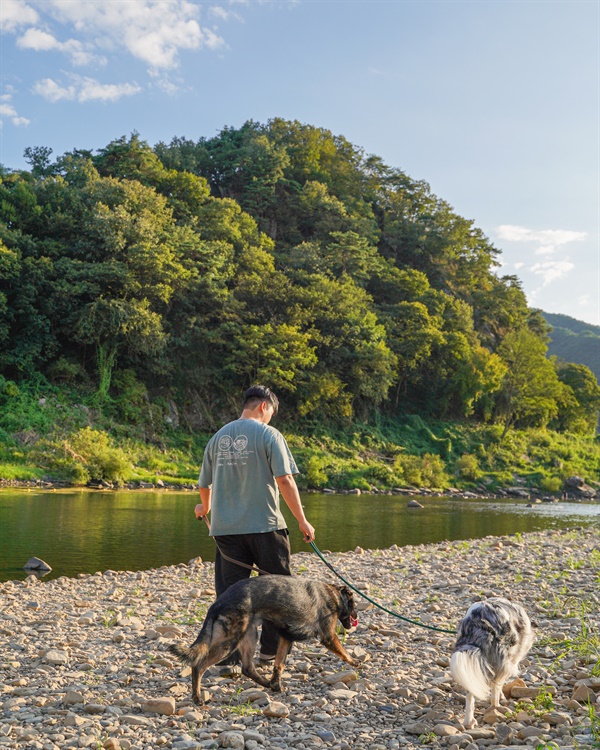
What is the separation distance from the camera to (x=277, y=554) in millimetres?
5758

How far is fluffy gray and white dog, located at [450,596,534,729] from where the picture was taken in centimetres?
458

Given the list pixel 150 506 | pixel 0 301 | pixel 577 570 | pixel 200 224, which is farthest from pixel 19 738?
pixel 200 224

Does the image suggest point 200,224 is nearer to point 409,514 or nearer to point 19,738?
point 409,514

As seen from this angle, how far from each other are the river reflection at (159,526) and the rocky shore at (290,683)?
3627 mm

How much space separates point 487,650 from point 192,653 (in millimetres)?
2116

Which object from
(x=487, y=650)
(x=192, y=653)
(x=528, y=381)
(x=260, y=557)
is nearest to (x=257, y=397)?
(x=260, y=557)

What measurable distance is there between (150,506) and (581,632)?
18.1 m

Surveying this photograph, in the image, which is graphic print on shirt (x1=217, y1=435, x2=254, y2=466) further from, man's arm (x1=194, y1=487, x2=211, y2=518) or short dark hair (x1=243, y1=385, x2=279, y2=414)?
man's arm (x1=194, y1=487, x2=211, y2=518)

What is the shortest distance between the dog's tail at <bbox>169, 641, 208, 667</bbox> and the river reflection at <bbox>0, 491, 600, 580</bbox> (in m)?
7.58

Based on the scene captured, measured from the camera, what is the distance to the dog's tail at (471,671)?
455 centimetres

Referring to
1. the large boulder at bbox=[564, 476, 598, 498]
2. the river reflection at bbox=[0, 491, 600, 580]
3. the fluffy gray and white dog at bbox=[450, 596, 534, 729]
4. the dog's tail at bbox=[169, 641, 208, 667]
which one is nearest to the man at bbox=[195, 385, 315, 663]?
the dog's tail at bbox=[169, 641, 208, 667]

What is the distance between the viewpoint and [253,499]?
5742 mm

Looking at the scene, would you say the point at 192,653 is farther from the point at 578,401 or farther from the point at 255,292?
the point at 578,401

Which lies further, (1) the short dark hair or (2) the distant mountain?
(2) the distant mountain
